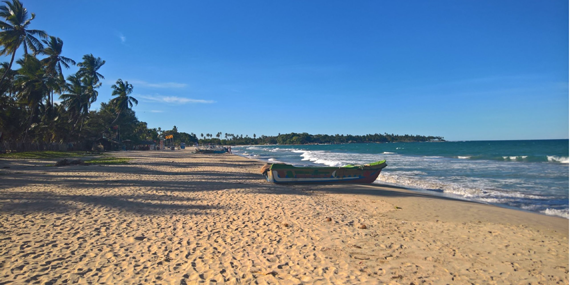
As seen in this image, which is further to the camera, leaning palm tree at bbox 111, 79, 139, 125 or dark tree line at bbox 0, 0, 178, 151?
leaning palm tree at bbox 111, 79, 139, 125

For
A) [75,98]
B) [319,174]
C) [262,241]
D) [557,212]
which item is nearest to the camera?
[262,241]

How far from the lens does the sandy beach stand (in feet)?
13.1

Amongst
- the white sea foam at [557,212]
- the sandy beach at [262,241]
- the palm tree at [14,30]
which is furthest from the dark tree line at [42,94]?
the white sea foam at [557,212]

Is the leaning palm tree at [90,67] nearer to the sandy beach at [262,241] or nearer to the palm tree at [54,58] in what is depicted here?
the palm tree at [54,58]

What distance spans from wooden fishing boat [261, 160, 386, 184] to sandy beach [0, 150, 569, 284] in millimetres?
4463

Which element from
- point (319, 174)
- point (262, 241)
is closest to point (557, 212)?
point (319, 174)

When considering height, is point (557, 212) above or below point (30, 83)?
below

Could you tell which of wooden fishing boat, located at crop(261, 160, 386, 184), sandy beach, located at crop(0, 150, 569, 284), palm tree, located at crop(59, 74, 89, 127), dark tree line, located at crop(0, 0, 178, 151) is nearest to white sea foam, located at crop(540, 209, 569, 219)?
sandy beach, located at crop(0, 150, 569, 284)

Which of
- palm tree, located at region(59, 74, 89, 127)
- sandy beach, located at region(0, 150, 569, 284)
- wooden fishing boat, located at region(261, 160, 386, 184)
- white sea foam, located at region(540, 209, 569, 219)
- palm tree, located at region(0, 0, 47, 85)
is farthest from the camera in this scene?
palm tree, located at region(59, 74, 89, 127)

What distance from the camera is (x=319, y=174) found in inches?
554

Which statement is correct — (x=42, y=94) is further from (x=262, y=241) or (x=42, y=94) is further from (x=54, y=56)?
(x=262, y=241)

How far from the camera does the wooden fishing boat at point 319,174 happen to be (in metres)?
13.8

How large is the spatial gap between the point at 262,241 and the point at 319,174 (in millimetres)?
8994

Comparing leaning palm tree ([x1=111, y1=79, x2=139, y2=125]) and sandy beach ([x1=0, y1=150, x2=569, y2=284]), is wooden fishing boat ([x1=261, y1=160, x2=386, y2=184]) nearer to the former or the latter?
sandy beach ([x1=0, y1=150, x2=569, y2=284])
